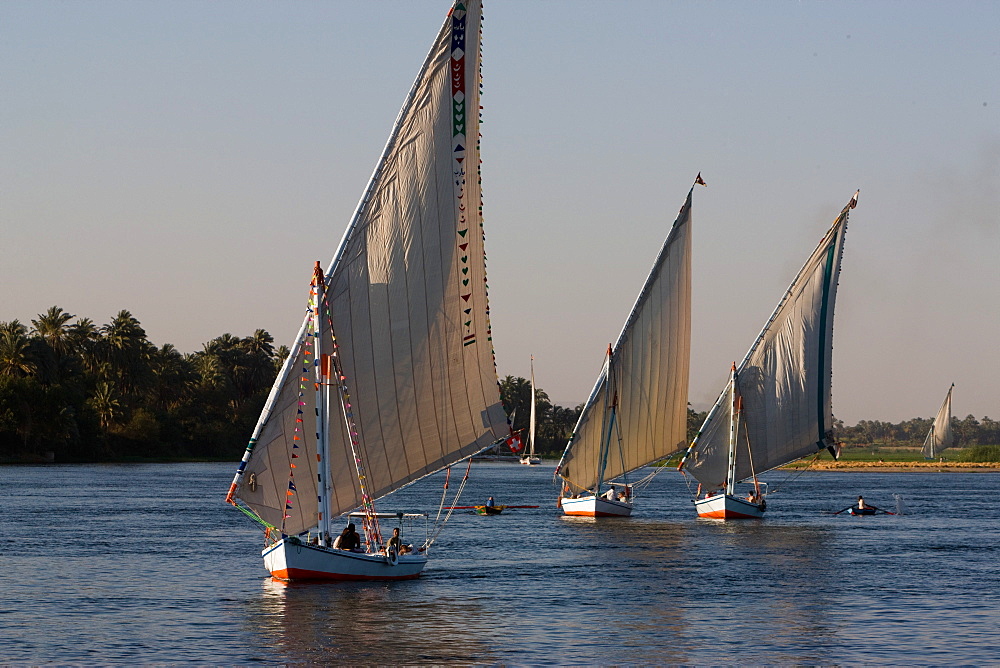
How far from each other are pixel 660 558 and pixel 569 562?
449cm

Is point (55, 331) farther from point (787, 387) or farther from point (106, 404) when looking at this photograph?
point (787, 387)

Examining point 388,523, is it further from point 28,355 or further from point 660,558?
point 28,355

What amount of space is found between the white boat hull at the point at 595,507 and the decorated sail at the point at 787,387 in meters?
4.87

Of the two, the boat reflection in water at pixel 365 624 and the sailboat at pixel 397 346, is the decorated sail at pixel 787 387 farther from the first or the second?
the sailboat at pixel 397 346

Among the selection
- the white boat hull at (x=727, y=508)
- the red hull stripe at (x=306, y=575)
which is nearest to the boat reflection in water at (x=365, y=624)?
the red hull stripe at (x=306, y=575)

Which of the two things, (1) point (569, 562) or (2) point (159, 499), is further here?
(2) point (159, 499)

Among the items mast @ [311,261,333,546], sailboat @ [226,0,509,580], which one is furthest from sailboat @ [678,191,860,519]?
mast @ [311,261,333,546]

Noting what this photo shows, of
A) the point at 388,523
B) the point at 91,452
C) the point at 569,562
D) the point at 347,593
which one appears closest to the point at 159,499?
the point at 388,523

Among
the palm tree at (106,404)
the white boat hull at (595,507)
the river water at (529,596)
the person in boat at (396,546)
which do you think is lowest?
the river water at (529,596)

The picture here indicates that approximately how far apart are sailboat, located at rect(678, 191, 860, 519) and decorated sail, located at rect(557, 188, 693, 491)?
110 inches

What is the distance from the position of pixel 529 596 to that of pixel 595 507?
3883 cm

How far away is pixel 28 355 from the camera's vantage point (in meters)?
170

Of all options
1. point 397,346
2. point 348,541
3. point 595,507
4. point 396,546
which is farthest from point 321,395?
point 595,507

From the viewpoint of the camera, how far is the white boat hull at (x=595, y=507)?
85625 mm
